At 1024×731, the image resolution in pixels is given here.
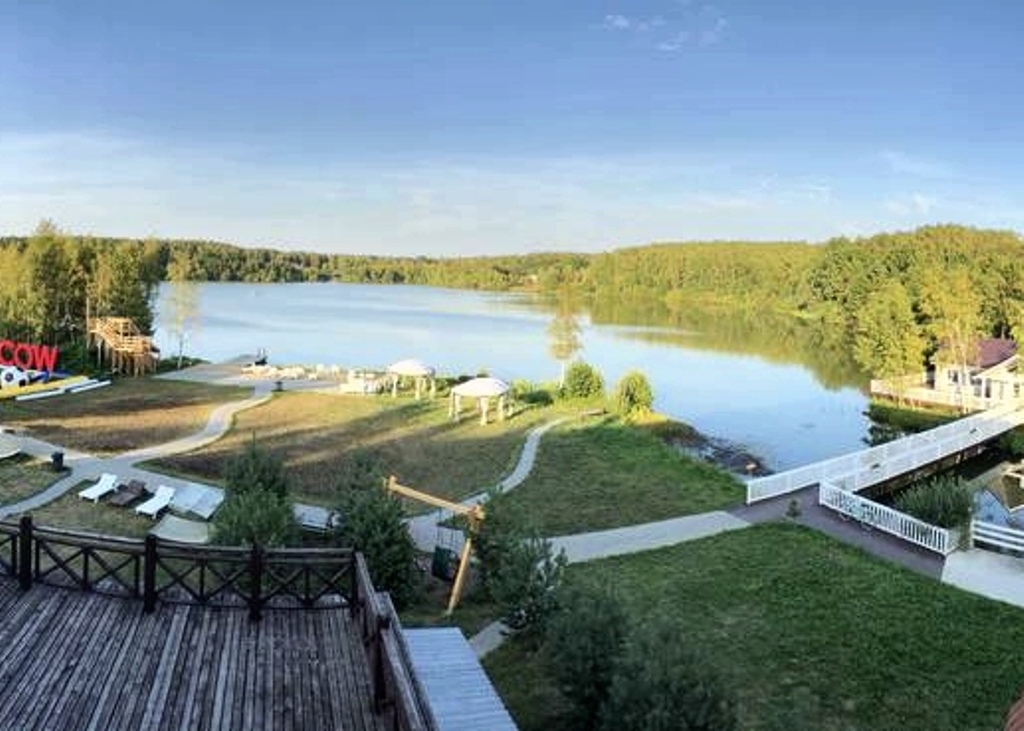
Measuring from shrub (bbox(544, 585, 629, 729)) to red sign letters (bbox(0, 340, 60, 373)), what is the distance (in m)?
33.3

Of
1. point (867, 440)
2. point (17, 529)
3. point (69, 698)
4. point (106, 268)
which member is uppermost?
point (106, 268)

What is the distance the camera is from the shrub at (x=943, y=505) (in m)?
17.5

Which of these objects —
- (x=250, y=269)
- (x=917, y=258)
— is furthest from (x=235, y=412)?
(x=250, y=269)

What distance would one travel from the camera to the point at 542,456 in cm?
2517

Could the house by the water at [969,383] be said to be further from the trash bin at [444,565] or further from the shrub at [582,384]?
the trash bin at [444,565]

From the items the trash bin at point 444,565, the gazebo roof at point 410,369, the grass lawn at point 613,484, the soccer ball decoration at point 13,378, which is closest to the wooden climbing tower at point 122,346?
the soccer ball decoration at point 13,378

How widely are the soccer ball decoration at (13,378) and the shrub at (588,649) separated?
107ft

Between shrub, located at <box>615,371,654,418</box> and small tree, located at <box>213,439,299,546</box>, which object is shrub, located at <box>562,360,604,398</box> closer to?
shrub, located at <box>615,371,654,418</box>

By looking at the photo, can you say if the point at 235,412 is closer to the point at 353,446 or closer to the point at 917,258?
the point at 353,446

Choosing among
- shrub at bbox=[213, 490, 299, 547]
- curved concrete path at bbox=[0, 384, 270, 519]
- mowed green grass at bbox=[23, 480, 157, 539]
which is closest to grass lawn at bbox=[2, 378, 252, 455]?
curved concrete path at bbox=[0, 384, 270, 519]

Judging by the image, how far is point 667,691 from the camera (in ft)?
24.0

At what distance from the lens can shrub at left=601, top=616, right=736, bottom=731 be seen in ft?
23.8

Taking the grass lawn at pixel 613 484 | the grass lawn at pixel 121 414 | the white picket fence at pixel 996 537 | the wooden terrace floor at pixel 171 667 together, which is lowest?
the grass lawn at pixel 613 484

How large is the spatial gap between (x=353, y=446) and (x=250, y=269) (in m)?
183
